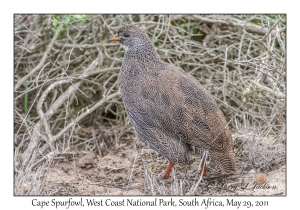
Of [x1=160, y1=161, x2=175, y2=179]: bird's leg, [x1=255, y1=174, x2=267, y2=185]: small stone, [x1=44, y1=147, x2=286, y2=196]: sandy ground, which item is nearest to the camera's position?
[x1=44, y1=147, x2=286, y2=196]: sandy ground

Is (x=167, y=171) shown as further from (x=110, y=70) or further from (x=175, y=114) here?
(x=110, y=70)

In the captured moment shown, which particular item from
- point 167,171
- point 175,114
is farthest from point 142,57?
point 167,171

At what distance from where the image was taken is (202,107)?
4770mm

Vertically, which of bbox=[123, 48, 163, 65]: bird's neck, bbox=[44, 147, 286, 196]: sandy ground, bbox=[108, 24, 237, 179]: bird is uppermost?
bbox=[123, 48, 163, 65]: bird's neck

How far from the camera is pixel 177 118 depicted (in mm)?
4652

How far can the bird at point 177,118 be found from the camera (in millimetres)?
4664

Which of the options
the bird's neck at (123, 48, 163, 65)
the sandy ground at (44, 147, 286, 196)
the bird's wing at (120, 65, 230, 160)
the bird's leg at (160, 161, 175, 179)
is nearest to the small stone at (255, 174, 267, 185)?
the sandy ground at (44, 147, 286, 196)

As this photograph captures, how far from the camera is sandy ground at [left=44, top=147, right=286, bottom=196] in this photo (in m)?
4.54

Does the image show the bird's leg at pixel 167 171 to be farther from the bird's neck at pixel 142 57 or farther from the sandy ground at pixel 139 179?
the bird's neck at pixel 142 57

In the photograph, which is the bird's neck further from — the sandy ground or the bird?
the sandy ground

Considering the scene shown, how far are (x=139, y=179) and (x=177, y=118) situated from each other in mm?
962

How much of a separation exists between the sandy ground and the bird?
0.65 feet

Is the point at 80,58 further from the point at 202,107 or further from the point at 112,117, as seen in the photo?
the point at 202,107
